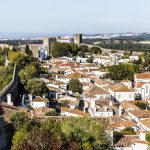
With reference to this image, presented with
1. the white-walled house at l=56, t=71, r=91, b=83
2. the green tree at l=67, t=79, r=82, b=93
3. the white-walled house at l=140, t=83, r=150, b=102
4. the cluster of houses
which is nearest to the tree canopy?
the cluster of houses

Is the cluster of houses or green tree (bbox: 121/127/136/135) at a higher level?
green tree (bbox: 121/127/136/135)

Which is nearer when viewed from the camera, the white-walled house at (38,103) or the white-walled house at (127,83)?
the white-walled house at (38,103)

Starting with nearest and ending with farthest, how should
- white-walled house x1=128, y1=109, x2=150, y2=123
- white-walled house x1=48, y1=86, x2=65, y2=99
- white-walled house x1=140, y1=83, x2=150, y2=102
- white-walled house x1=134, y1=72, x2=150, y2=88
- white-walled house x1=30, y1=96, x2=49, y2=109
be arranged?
white-walled house x1=128, y1=109, x2=150, y2=123, white-walled house x1=30, y1=96, x2=49, y2=109, white-walled house x1=48, y1=86, x2=65, y2=99, white-walled house x1=140, y1=83, x2=150, y2=102, white-walled house x1=134, y1=72, x2=150, y2=88

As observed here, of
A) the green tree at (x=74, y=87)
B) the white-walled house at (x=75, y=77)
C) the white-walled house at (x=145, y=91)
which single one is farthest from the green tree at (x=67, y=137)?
the white-walled house at (x=75, y=77)

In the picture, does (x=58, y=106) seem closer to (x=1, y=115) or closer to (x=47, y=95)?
(x=47, y=95)

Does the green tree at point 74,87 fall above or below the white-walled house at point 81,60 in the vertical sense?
above

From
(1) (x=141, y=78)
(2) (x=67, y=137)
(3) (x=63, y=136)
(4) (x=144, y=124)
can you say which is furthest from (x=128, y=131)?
(1) (x=141, y=78)

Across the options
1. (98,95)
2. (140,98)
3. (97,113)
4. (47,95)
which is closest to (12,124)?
(97,113)

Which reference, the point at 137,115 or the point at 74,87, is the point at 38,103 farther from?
the point at 74,87

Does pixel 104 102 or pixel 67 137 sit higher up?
pixel 67 137

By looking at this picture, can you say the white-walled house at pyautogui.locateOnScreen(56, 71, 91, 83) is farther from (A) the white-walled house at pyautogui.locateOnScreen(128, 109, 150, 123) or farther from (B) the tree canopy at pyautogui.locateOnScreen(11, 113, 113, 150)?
(B) the tree canopy at pyautogui.locateOnScreen(11, 113, 113, 150)

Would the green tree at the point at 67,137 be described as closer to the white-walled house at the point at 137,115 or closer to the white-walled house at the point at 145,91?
the white-walled house at the point at 137,115

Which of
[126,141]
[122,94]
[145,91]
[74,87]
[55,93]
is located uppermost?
[126,141]

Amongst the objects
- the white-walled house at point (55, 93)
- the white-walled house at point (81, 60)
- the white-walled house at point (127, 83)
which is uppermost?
the white-walled house at point (55, 93)
